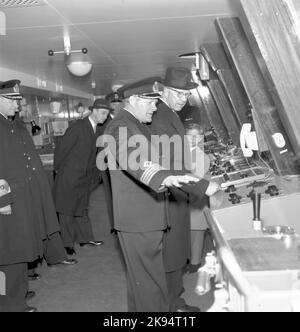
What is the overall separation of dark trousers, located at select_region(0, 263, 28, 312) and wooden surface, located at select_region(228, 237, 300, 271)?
68.5 inches

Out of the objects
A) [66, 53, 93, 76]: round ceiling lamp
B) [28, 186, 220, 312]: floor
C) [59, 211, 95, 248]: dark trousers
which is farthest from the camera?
[66, 53, 93, 76]: round ceiling lamp

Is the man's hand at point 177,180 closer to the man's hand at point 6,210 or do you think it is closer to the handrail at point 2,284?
the man's hand at point 6,210

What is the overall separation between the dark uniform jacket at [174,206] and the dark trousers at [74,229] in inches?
74.5

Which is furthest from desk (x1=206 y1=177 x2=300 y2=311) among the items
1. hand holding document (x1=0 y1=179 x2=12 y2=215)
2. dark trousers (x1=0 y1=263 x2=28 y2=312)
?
dark trousers (x1=0 y1=263 x2=28 y2=312)

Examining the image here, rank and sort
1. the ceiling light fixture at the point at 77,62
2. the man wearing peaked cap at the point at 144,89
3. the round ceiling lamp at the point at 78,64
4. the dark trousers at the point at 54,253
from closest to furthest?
the man wearing peaked cap at the point at 144,89, the dark trousers at the point at 54,253, the ceiling light fixture at the point at 77,62, the round ceiling lamp at the point at 78,64

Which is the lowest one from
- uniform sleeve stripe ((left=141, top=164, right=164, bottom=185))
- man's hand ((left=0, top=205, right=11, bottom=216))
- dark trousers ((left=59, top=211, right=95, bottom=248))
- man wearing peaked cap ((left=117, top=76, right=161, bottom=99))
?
dark trousers ((left=59, top=211, right=95, bottom=248))

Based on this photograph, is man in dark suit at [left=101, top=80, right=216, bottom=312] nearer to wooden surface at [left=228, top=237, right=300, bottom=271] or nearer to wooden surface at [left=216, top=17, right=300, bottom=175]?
wooden surface at [left=228, top=237, right=300, bottom=271]

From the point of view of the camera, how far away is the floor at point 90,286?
3145mm

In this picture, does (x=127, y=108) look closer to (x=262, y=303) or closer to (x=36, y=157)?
(x=36, y=157)

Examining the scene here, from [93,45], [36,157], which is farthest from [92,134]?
[36,157]

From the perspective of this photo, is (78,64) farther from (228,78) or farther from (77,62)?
(228,78)

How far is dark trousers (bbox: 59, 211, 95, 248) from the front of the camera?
4.43m

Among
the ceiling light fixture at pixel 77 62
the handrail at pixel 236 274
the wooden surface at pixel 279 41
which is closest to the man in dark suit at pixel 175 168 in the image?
the wooden surface at pixel 279 41
